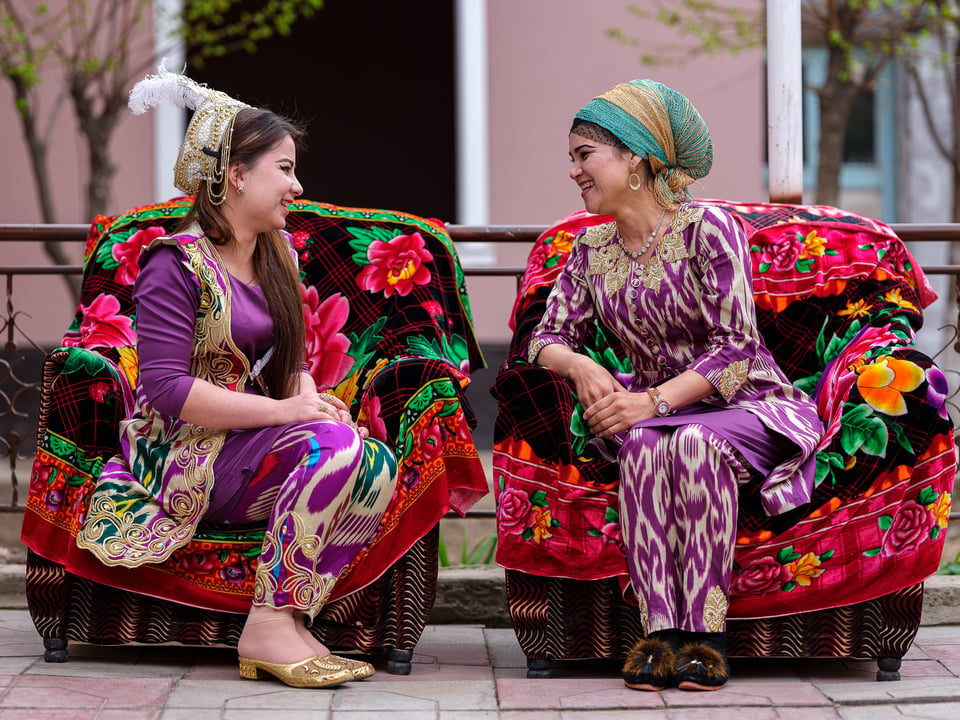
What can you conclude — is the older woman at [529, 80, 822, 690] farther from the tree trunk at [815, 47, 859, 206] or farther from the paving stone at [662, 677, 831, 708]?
the tree trunk at [815, 47, 859, 206]

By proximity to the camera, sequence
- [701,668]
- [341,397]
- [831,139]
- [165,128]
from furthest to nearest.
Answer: [165,128] < [831,139] < [341,397] < [701,668]

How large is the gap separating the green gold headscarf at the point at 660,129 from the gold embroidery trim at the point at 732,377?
43 cm

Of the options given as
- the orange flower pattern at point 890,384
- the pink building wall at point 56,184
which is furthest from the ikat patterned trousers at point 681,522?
the pink building wall at point 56,184

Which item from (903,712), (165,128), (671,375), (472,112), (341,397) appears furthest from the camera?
(165,128)

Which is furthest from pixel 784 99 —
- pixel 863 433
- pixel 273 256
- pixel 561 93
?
pixel 561 93

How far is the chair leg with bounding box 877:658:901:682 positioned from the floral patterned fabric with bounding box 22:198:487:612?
3.35 ft

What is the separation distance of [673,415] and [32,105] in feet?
18.9

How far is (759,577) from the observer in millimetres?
3051

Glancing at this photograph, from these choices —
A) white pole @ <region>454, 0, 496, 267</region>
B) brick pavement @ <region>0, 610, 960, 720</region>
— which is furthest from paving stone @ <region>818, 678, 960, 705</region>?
white pole @ <region>454, 0, 496, 267</region>

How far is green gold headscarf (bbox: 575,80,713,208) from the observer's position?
3.12 metres

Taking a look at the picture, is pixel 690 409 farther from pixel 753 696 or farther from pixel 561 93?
pixel 561 93

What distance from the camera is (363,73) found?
34.2ft

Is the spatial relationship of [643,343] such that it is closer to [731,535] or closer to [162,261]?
[731,535]

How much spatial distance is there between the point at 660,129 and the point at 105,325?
1562 millimetres
